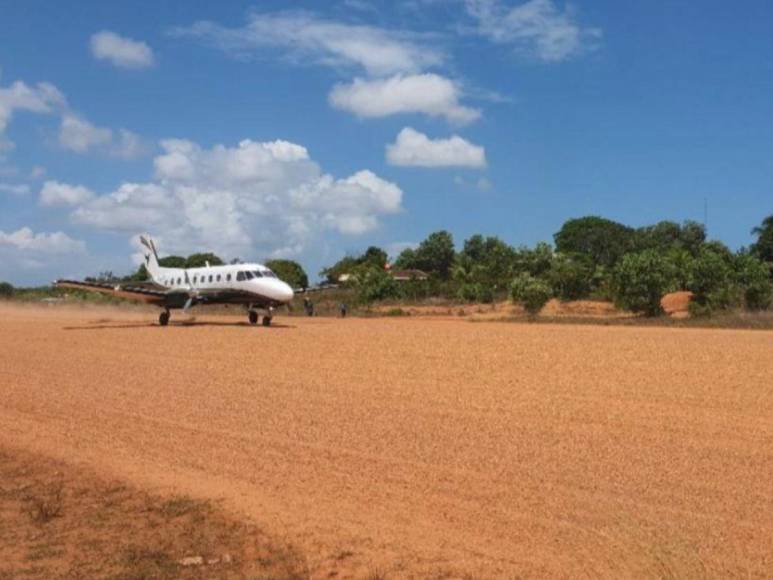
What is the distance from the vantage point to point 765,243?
2975 inches

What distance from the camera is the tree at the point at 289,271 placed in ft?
292

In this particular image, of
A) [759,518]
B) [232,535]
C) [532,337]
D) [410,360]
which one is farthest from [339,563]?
[532,337]

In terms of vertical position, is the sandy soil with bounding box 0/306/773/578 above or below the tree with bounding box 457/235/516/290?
below

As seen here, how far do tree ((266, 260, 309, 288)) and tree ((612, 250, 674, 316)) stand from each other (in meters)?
48.6

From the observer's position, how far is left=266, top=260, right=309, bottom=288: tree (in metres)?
89.1

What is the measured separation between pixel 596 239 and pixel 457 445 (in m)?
115

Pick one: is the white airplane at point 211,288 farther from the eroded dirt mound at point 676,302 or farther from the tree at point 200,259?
the tree at point 200,259

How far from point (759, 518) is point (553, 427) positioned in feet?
13.5

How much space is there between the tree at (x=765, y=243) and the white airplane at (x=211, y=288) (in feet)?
170

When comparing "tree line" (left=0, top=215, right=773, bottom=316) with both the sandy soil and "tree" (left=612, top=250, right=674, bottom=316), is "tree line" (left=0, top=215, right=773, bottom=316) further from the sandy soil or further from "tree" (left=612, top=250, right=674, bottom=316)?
the sandy soil

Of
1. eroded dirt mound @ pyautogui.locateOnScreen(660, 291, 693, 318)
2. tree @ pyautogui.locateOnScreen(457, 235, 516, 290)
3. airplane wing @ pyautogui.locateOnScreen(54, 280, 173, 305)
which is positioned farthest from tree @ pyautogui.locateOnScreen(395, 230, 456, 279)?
airplane wing @ pyautogui.locateOnScreen(54, 280, 173, 305)

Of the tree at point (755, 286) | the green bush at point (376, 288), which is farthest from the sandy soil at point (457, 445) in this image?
the green bush at point (376, 288)

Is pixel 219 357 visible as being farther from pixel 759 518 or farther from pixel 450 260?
pixel 450 260

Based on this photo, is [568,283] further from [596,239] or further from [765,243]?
[596,239]
